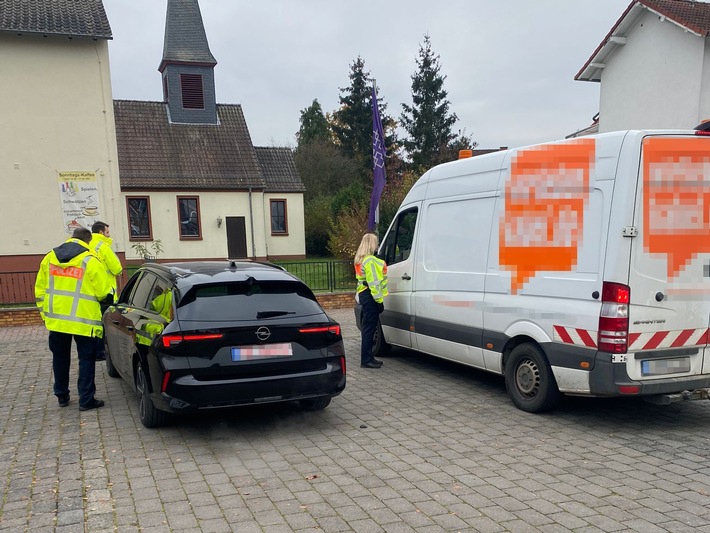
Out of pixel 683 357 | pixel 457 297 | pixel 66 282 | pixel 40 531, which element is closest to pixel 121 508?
pixel 40 531

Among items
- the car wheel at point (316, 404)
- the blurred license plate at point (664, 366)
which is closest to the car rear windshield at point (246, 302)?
the car wheel at point (316, 404)

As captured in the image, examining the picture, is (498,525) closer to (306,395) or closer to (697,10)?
(306,395)

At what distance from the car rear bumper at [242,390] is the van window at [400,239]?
312 cm

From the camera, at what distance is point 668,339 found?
4980 millimetres

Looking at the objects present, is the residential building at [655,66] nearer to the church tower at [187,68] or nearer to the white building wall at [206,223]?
the white building wall at [206,223]

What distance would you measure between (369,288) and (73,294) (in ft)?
12.3

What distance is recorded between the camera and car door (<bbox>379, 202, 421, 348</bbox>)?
7812 millimetres

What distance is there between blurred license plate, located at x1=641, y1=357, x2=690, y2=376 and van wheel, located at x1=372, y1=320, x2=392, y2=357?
4.25 meters

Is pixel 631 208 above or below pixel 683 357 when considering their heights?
above

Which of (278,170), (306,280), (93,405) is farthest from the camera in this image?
(278,170)

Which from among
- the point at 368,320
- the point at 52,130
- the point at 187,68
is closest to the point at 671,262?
the point at 368,320

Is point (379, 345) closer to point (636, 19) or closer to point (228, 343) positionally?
point (228, 343)

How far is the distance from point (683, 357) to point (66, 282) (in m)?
5.99

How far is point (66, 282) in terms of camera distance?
5.82 metres
